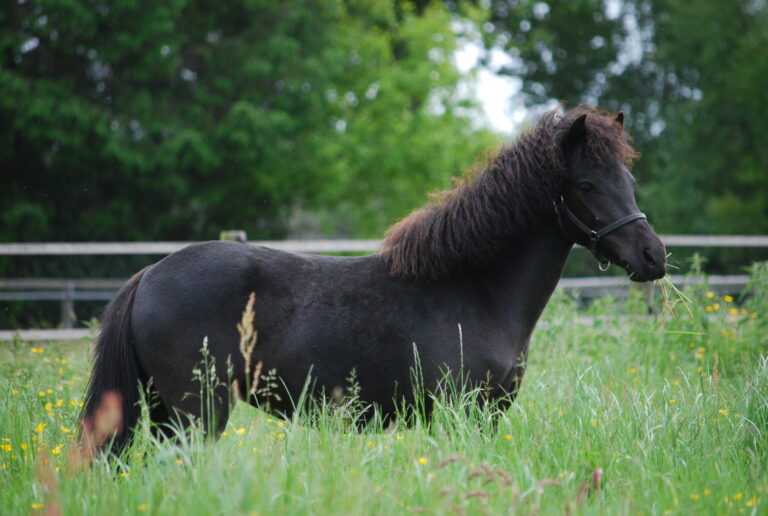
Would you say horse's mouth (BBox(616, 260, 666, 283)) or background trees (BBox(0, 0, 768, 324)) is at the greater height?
background trees (BBox(0, 0, 768, 324))

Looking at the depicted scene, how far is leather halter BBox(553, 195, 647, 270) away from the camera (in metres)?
3.28

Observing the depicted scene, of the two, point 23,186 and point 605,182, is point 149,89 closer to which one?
point 23,186

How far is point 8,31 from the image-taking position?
12531 mm

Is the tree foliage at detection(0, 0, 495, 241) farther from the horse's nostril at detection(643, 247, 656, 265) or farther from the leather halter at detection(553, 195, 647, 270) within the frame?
the horse's nostril at detection(643, 247, 656, 265)

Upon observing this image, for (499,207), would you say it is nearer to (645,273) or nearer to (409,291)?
(409,291)

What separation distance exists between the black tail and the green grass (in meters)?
0.14

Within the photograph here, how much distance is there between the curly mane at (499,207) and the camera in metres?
3.40

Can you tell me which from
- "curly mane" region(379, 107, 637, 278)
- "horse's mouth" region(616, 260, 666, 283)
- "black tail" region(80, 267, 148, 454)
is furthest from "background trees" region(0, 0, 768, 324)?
"black tail" region(80, 267, 148, 454)

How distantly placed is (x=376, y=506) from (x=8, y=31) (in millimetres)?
13207

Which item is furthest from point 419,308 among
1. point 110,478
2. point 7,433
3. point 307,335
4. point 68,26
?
point 68,26

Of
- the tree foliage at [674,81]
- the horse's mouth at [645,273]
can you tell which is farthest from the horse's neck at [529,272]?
the tree foliage at [674,81]

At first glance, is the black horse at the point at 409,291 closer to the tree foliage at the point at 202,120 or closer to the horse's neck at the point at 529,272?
the horse's neck at the point at 529,272

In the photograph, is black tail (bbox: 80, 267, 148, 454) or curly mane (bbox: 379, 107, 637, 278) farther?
curly mane (bbox: 379, 107, 637, 278)

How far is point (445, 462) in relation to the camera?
2318mm
